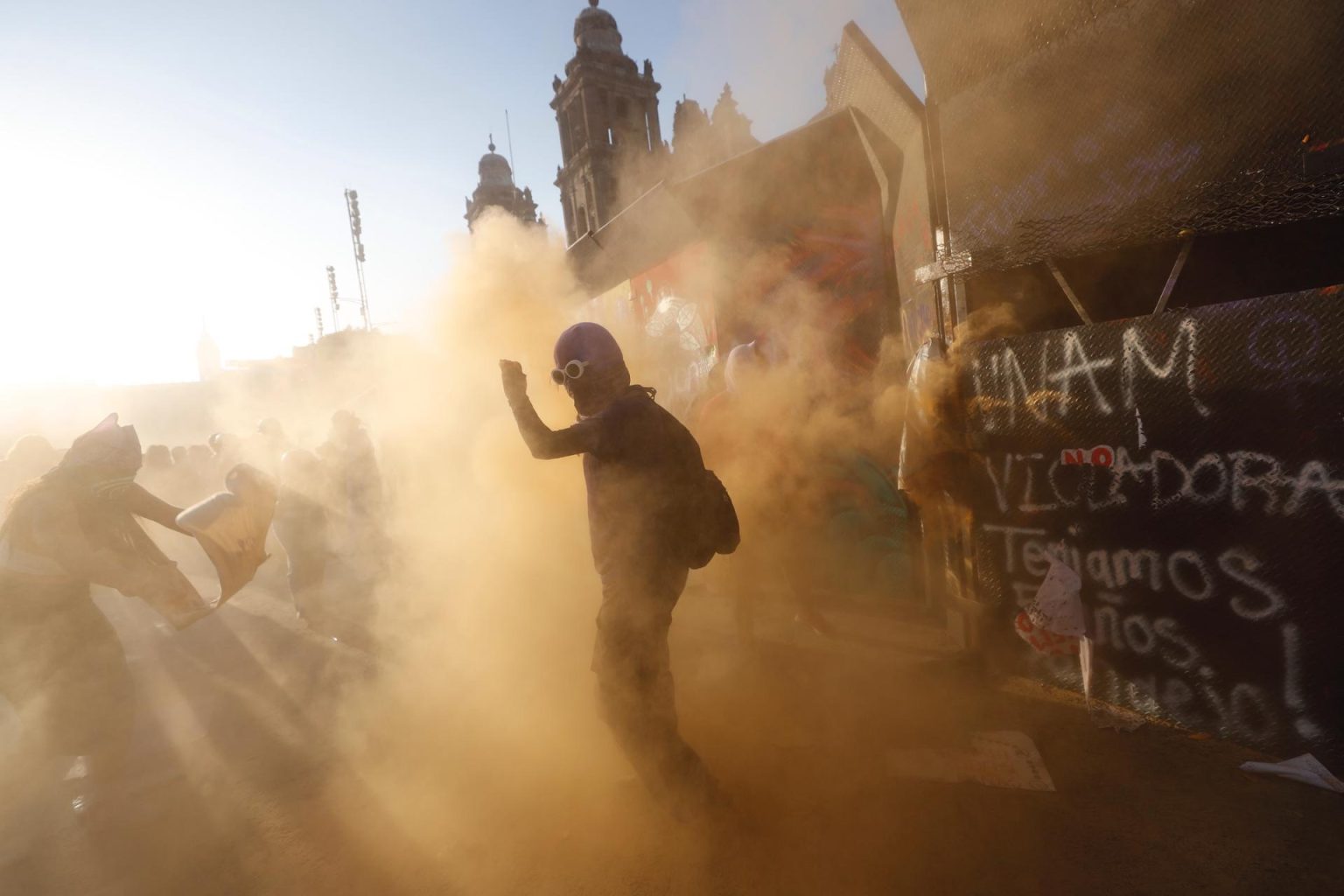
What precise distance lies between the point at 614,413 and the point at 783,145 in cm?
418

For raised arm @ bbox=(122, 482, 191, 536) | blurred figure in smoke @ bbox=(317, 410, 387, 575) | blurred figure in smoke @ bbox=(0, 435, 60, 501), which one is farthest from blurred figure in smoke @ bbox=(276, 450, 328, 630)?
raised arm @ bbox=(122, 482, 191, 536)

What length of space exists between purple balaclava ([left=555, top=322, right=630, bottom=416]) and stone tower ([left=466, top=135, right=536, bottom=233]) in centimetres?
4522

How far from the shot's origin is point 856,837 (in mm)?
2703

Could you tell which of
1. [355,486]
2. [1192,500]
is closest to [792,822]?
[1192,500]

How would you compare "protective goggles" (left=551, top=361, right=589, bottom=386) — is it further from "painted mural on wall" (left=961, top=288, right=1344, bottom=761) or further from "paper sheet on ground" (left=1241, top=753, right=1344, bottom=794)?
"paper sheet on ground" (left=1241, top=753, right=1344, bottom=794)

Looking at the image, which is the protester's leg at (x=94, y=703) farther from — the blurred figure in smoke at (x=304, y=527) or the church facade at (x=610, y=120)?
the church facade at (x=610, y=120)

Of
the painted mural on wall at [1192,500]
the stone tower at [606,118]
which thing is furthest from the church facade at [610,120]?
the painted mural on wall at [1192,500]

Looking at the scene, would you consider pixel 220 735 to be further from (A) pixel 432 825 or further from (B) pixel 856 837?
(B) pixel 856 837

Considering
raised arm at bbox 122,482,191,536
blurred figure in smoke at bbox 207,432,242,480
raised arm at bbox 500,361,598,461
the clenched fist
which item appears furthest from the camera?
blurred figure in smoke at bbox 207,432,242,480

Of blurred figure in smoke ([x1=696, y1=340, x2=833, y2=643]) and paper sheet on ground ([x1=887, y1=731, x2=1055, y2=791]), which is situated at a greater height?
blurred figure in smoke ([x1=696, y1=340, x2=833, y2=643])

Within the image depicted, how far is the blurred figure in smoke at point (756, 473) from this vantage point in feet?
16.9

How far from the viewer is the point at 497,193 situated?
148ft

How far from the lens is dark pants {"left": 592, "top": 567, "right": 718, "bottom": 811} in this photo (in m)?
2.67

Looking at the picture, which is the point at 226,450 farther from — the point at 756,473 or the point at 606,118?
the point at 606,118
